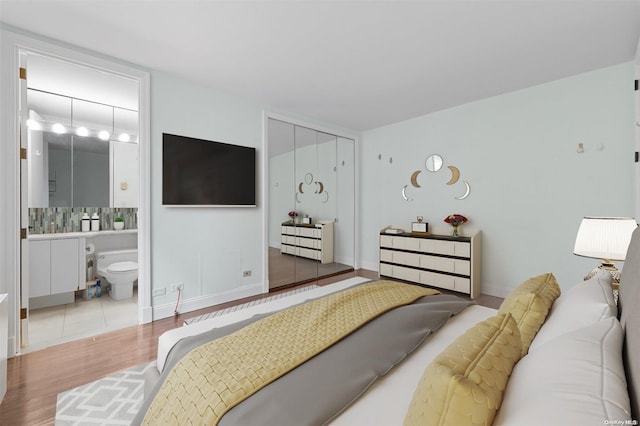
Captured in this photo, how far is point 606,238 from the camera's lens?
1817 mm

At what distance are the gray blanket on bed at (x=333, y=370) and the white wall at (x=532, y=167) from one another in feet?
8.67

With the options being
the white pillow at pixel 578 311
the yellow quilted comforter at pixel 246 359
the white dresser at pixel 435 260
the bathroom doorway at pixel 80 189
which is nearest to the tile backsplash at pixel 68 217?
the bathroom doorway at pixel 80 189

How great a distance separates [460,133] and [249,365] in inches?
162

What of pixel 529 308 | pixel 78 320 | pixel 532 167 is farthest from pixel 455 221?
pixel 78 320

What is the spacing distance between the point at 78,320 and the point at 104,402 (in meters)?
1.77

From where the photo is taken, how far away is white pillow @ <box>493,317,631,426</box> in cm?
54

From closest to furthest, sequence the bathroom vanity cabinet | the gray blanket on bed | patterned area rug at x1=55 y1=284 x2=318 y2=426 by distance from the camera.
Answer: the gray blanket on bed, patterned area rug at x1=55 y1=284 x2=318 y2=426, the bathroom vanity cabinet

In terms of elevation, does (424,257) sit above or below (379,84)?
below

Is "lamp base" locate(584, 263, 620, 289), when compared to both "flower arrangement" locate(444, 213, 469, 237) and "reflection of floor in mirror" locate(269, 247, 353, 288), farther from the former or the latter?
"reflection of floor in mirror" locate(269, 247, 353, 288)

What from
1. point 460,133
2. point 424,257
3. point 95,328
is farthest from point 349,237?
point 95,328

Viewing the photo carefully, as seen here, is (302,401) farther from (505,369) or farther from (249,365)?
(505,369)

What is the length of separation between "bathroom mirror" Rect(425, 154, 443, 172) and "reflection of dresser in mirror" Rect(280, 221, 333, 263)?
183 centimetres

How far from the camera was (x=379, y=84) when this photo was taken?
333cm

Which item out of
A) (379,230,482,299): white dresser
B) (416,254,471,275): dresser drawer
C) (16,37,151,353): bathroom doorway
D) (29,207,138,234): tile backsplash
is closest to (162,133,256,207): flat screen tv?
(16,37,151,353): bathroom doorway
